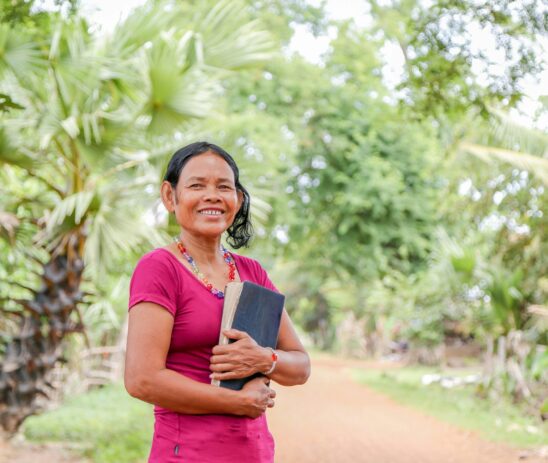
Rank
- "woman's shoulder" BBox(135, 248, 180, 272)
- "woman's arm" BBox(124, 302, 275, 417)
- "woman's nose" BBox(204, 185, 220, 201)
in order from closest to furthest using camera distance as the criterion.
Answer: "woman's arm" BBox(124, 302, 275, 417)
"woman's shoulder" BBox(135, 248, 180, 272)
"woman's nose" BBox(204, 185, 220, 201)

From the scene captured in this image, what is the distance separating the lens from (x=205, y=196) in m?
2.25

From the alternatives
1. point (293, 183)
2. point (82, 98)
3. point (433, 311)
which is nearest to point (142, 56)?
point (82, 98)

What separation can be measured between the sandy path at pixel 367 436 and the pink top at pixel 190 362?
736cm

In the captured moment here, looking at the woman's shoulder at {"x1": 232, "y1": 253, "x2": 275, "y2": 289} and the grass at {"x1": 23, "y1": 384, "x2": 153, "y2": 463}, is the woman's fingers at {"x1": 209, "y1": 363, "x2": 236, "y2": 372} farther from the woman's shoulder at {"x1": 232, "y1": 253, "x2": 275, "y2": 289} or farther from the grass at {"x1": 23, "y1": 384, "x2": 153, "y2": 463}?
the grass at {"x1": 23, "y1": 384, "x2": 153, "y2": 463}

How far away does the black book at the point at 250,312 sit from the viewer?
82.7 inches

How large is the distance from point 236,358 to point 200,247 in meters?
0.37

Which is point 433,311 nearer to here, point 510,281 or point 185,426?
point 510,281

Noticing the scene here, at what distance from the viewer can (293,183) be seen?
25.0m

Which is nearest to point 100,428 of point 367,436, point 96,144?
point 367,436

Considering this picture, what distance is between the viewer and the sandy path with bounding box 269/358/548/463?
959cm

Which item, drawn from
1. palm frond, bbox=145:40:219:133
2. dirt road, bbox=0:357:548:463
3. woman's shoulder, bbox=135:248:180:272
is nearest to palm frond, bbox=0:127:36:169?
palm frond, bbox=145:40:219:133

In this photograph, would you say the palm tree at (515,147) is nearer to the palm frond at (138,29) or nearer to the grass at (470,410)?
the grass at (470,410)

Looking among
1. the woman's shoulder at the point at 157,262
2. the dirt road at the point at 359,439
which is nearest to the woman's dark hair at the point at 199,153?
the woman's shoulder at the point at 157,262

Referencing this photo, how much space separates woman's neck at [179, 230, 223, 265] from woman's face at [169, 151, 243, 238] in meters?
0.02
